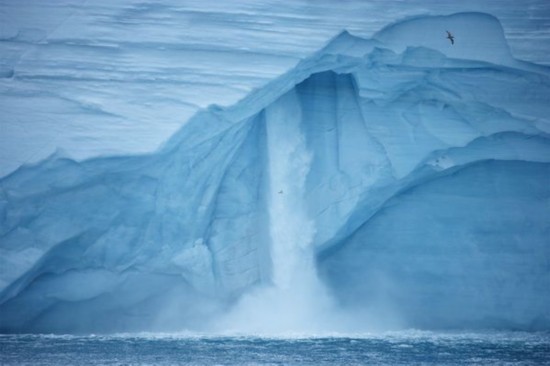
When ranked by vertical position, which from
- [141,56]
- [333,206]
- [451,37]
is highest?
[451,37]

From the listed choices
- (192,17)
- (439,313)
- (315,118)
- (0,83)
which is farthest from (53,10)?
(439,313)

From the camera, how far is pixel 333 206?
7000mm

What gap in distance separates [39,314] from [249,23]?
3.23 meters

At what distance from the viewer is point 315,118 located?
23.2 ft

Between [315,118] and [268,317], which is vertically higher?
[315,118]

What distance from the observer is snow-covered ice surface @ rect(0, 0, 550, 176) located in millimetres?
5988

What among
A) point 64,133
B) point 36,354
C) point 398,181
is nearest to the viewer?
point 36,354

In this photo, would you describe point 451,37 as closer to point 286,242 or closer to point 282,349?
point 286,242

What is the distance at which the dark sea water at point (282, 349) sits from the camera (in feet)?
17.0

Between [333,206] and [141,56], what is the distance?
233cm

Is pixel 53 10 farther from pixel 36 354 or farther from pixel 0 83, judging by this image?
pixel 36 354

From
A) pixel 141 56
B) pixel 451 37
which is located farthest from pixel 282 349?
pixel 451 37

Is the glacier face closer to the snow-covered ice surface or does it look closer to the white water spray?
the white water spray

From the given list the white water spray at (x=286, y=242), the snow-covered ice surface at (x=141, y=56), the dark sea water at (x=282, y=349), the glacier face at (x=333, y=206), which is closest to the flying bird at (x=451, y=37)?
the glacier face at (x=333, y=206)
